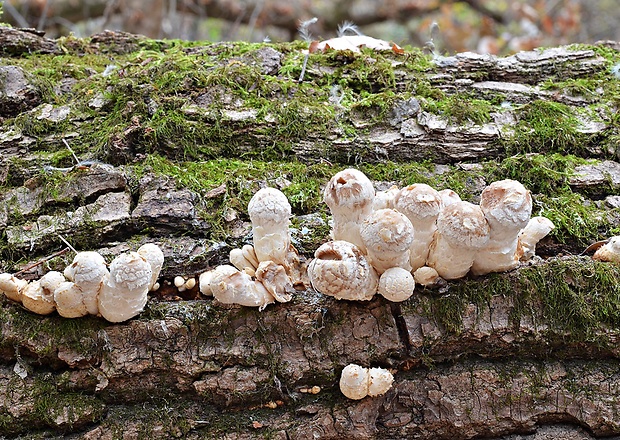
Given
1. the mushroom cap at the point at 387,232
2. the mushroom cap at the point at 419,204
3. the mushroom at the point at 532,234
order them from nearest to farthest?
the mushroom cap at the point at 387,232
the mushroom cap at the point at 419,204
the mushroom at the point at 532,234

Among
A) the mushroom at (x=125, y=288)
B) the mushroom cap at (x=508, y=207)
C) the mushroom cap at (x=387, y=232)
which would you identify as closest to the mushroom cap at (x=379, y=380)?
the mushroom cap at (x=387, y=232)

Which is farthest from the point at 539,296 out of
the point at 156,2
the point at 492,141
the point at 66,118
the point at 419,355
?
the point at 156,2

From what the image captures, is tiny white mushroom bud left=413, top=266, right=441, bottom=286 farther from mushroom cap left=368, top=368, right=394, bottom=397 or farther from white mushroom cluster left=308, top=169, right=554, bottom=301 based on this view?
mushroom cap left=368, top=368, right=394, bottom=397

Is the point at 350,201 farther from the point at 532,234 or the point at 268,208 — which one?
the point at 532,234

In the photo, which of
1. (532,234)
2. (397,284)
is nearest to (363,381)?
(397,284)

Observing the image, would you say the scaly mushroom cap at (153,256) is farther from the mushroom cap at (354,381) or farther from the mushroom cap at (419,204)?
the mushroom cap at (419,204)

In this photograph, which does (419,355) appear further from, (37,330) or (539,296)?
(37,330)
